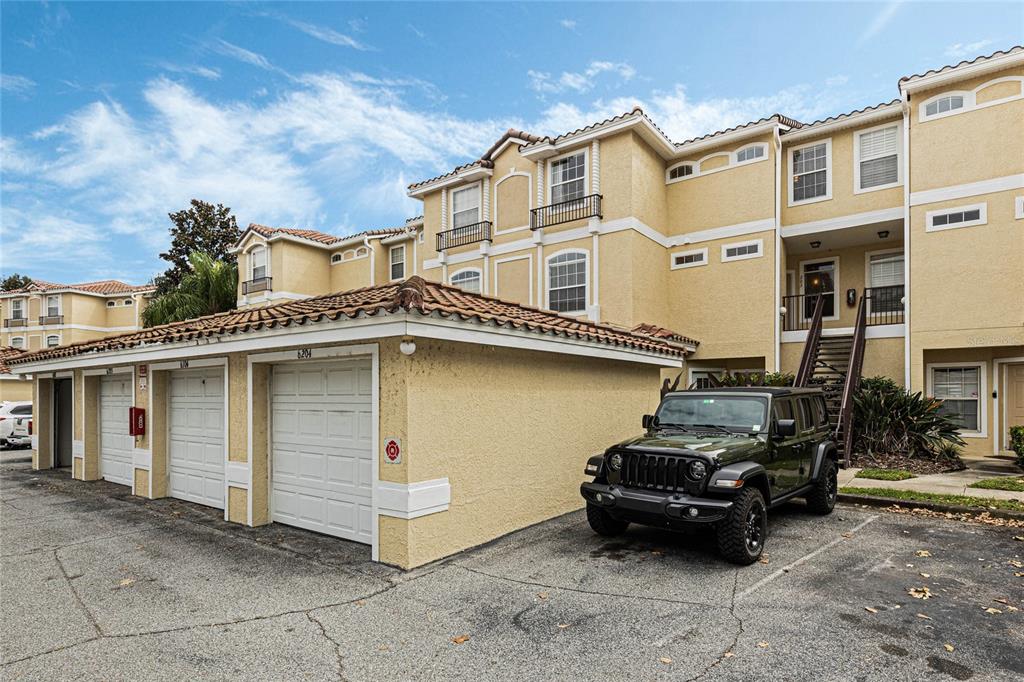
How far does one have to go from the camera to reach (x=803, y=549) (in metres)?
6.62

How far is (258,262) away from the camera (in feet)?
86.8

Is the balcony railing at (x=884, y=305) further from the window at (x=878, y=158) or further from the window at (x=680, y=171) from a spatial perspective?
the window at (x=680, y=171)

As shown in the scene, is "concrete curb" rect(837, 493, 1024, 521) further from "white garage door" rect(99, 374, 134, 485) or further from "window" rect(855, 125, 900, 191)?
"white garage door" rect(99, 374, 134, 485)

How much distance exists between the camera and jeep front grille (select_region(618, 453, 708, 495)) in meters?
6.03

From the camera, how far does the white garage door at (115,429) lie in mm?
11547

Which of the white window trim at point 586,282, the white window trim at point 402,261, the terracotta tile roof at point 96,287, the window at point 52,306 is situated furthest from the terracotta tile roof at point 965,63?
the window at point 52,306

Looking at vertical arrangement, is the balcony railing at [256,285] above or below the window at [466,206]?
below

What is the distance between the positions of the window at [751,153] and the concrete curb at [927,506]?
34.1 ft

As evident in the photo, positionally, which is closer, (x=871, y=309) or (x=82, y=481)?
(x=82, y=481)

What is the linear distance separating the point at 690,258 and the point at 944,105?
694 cm

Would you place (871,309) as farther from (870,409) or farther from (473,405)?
(473,405)

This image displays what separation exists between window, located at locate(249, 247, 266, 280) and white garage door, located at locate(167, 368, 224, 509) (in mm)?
17213

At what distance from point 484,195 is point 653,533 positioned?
14040 millimetres

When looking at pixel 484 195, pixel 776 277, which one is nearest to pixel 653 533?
pixel 776 277
